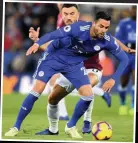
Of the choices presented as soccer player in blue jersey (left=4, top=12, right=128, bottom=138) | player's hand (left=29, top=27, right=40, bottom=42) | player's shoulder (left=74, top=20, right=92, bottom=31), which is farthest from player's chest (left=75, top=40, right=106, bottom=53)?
player's hand (left=29, top=27, right=40, bottom=42)

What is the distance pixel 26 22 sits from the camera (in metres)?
10.1

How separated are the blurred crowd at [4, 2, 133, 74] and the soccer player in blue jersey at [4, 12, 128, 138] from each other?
0.32 m

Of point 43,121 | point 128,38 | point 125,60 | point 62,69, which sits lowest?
point 43,121

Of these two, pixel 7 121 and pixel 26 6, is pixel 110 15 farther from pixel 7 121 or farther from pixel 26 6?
pixel 7 121

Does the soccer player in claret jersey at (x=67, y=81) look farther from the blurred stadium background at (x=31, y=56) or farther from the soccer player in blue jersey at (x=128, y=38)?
the soccer player in blue jersey at (x=128, y=38)

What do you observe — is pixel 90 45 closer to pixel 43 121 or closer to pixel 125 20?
pixel 125 20

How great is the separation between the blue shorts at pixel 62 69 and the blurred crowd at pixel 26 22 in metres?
0.50

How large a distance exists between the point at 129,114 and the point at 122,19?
4.18 ft

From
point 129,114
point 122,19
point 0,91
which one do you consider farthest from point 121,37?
point 0,91

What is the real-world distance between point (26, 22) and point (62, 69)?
3.04 ft

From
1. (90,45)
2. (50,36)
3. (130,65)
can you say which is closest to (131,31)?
(130,65)

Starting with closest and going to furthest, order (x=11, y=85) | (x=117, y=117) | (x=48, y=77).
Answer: (x=48, y=77)
(x=117, y=117)
(x=11, y=85)

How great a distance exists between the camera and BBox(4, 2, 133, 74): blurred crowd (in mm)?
9883

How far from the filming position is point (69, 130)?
9820mm
